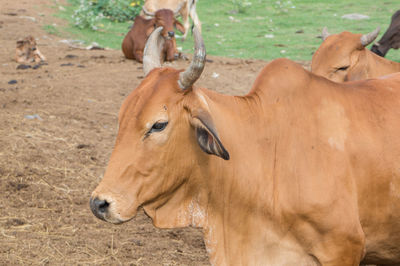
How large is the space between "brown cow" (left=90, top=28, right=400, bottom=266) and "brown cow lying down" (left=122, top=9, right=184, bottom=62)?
6.80 metres

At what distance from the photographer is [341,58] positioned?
5.76 meters

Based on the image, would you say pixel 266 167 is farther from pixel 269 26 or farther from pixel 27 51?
pixel 269 26

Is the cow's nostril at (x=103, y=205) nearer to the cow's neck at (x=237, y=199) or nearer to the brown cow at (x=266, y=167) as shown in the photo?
the brown cow at (x=266, y=167)

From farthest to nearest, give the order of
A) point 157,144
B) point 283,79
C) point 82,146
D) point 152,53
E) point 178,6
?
point 178,6
point 82,146
point 152,53
point 283,79
point 157,144

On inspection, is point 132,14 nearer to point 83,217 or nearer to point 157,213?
point 83,217

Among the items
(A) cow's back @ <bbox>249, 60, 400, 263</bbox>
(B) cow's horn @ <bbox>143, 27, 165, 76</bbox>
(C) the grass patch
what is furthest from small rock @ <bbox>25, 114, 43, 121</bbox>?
(C) the grass patch

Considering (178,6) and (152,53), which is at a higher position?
(152,53)

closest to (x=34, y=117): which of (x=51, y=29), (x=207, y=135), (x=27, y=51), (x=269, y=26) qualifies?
(x=27, y=51)

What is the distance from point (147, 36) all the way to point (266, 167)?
24.8 feet

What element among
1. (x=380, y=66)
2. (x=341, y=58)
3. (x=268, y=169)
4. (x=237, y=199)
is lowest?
(x=380, y=66)

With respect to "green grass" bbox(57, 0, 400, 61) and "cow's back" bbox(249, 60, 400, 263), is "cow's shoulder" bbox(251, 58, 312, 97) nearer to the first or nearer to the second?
"cow's back" bbox(249, 60, 400, 263)

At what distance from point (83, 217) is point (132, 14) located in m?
11.8

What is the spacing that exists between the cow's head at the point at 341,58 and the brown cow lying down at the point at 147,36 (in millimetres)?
4182

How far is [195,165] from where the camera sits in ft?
9.33
